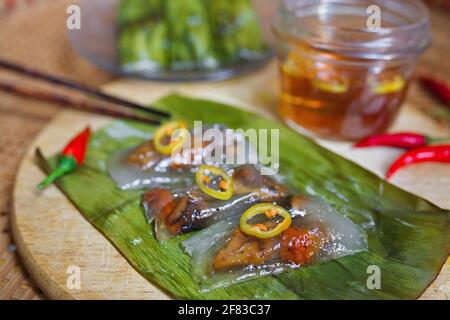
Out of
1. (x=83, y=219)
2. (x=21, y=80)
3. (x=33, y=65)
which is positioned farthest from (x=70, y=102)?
(x=83, y=219)

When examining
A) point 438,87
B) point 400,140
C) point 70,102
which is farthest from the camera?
point 438,87

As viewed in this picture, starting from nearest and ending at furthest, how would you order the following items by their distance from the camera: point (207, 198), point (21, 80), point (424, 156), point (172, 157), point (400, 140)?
point (207, 198), point (172, 157), point (424, 156), point (400, 140), point (21, 80)

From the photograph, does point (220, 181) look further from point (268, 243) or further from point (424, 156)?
point (424, 156)

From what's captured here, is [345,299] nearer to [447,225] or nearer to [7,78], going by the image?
[447,225]

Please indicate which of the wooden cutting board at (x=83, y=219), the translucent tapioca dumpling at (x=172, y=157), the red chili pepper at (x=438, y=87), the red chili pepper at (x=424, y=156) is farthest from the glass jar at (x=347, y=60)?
the red chili pepper at (x=438, y=87)

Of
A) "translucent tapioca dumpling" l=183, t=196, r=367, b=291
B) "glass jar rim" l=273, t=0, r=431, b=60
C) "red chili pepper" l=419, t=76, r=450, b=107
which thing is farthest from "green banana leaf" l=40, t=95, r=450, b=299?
"red chili pepper" l=419, t=76, r=450, b=107

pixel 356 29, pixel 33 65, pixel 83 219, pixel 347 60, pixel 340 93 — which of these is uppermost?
pixel 356 29
